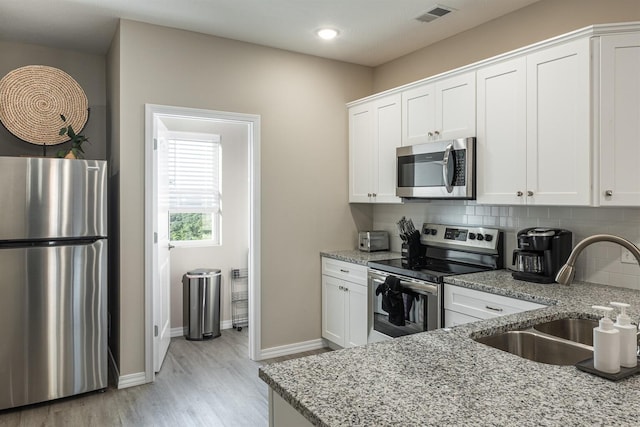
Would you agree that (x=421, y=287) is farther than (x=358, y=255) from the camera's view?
No

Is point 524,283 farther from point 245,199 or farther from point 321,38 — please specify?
point 245,199

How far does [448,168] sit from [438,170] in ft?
0.44

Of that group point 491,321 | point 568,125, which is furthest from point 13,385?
point 568,125

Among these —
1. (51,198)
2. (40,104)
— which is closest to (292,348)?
(51,198)

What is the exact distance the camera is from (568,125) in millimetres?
2494

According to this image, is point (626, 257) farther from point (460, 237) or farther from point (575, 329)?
point (460, 237)

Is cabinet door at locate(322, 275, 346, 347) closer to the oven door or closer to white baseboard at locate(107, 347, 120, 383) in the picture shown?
the oven door

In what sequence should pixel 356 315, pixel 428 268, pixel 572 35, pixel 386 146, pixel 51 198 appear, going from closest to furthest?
pixel 572 35, pixel 51 198, pixel 428 268, pixel 356 315, pixel 386 146

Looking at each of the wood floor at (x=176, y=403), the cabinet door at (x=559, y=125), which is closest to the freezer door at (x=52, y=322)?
the wood floor at (x=176, y=403)

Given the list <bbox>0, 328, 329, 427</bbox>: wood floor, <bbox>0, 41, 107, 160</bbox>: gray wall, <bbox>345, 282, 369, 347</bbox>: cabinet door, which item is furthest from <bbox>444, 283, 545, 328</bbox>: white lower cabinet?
<bbox>0, 41, 107, 160</bbox>: gray wall

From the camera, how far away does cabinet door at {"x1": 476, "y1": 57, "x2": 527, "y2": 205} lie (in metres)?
2.75

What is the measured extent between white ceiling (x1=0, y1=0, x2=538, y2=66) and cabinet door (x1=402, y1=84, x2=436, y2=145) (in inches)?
19.7

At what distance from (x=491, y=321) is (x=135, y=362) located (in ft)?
8.96

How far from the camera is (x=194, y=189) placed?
476 cm
